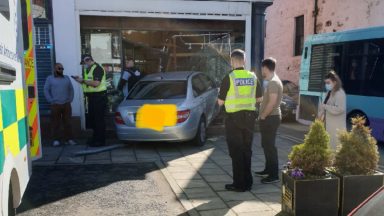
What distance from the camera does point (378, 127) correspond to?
28.2 feet

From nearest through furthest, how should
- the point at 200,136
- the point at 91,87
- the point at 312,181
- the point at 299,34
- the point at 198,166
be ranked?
the point at 312,181 → the point at 198,166 → the point at 91,87 → the point at 200,136 → the point at 299,34

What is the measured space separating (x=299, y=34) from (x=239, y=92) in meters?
14.6

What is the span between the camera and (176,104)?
26.5 ft

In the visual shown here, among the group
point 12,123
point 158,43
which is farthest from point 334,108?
point 158,43

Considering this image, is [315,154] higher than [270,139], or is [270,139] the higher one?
[315,154]

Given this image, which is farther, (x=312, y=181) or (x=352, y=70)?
(x=352, y=70)

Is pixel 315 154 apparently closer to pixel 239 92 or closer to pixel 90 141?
pixel 239 92

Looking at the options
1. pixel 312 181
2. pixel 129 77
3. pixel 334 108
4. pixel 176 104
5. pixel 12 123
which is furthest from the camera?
pixel 129 77

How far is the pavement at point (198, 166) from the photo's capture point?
16.1 feet

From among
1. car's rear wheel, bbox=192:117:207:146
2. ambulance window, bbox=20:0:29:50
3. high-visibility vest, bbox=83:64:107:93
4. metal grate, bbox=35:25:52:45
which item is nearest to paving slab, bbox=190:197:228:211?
ambulance window, bbox=20:0:29:50

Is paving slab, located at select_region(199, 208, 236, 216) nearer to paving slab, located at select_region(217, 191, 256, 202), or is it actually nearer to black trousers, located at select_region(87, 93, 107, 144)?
paving slab, located at select_region(217, 191, 256, 202)

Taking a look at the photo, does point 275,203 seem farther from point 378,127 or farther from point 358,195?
point 378,127

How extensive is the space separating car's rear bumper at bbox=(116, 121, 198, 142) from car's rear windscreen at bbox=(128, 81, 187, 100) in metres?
0.73

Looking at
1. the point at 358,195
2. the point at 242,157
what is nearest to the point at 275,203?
the point at 242,157
